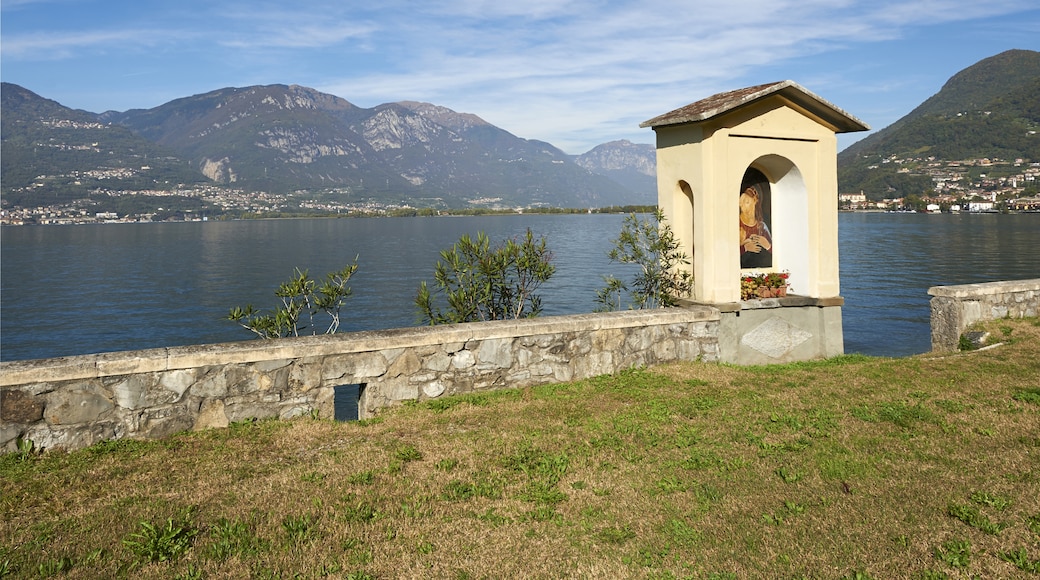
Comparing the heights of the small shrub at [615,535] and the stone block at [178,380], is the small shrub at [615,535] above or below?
below

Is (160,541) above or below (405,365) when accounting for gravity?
below

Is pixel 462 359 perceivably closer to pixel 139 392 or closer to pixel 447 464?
pixel 447 464

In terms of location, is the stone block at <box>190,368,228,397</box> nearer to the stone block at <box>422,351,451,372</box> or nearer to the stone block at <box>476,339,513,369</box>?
the stone block at <box>422,351,451,372</box>

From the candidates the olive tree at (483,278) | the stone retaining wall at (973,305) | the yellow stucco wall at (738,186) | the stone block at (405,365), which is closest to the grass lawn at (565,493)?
the stone block at (405,365)

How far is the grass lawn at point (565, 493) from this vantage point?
388 cm

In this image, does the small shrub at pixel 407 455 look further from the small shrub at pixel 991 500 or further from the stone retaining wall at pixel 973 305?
the stone retaining wall at pixel 973 305

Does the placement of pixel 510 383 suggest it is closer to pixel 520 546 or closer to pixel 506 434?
pixel 506 434

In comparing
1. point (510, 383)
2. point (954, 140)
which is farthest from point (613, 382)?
point (954, 140)

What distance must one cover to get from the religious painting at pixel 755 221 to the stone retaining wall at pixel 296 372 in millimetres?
2569

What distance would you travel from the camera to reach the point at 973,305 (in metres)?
11.5

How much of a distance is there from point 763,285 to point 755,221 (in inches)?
43.0

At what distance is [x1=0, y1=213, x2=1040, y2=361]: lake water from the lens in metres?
28.2

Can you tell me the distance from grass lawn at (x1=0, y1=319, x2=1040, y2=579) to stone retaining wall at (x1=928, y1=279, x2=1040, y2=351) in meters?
4.43

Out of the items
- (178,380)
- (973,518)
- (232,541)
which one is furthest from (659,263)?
(232,541)
